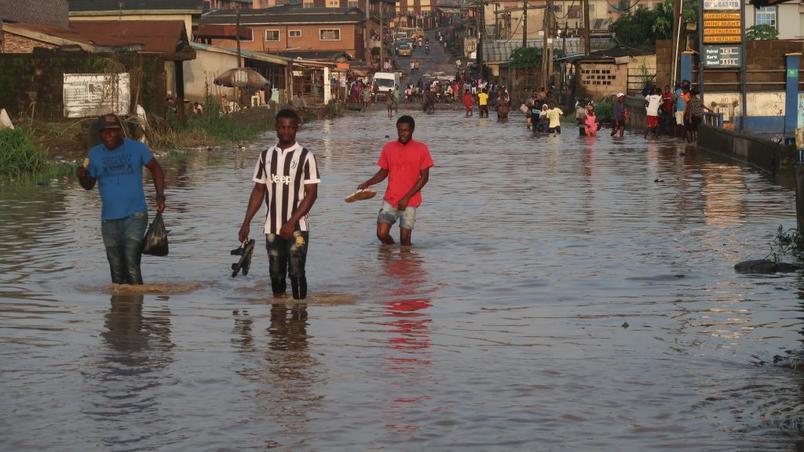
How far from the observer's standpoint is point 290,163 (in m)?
10.9

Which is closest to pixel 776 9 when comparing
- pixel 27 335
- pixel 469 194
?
pixel 469 194

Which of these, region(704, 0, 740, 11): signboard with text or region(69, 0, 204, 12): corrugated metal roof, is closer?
region(704, 0, 740, 11): signboard with text

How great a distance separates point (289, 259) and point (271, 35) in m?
106

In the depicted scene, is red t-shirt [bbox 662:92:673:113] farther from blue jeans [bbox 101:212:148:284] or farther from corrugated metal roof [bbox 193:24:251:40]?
corrugated metal roof [bbox 193:24:251:40]

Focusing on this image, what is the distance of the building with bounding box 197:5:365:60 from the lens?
11456cm

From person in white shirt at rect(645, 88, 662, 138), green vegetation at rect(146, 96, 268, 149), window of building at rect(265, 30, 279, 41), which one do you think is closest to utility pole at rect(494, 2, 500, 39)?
window of building at rect(265, 30, 279, 41)

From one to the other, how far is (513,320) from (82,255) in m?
5.76

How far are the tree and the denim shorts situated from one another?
178ft

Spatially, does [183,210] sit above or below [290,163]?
below

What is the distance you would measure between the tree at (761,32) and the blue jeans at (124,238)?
58311 millimetres

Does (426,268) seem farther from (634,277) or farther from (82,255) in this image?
(82,255)

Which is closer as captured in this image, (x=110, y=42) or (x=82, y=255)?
(x=82, y=255)

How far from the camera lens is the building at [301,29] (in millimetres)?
114562

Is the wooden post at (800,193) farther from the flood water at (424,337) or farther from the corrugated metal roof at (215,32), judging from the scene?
the corrugated metal roof at (215,32)
